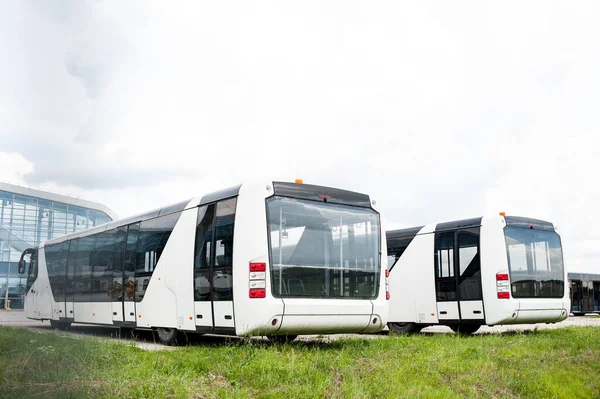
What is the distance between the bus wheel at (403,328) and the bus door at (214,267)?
7.20 metres

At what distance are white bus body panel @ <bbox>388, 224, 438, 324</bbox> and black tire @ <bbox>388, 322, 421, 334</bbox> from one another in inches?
12.5

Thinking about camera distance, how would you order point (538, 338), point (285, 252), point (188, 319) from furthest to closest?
point (538, 338), point (188, 319), point (285, 252)

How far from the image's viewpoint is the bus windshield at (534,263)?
1352 cm

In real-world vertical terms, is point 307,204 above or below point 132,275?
above

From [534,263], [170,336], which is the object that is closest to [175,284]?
[170,336]

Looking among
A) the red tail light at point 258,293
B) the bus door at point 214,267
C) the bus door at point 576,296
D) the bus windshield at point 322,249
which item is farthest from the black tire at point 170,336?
the bus door at point 576,296

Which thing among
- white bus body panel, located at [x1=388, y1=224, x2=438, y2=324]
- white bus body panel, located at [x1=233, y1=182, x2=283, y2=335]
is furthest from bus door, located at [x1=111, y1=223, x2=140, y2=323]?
white bus body panel, located at [x1=388, y1=224, x2=438, y2=324]

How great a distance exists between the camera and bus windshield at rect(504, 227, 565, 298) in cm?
1352

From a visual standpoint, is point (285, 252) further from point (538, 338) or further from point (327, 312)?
point (538, 338)

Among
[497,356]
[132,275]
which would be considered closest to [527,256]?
[497,356]

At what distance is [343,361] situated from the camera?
819 cm

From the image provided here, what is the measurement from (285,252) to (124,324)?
5.80 meters

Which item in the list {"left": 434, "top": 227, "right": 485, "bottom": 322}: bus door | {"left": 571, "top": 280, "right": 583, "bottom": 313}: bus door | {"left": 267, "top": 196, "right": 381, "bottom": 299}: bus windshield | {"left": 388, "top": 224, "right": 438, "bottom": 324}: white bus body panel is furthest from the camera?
{"left": 571, "top": 280, "right": 583, "bottom": 313}: bus door

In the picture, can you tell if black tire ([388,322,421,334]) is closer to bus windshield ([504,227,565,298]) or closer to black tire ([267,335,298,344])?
bus windshield ([504,227,565,298])
